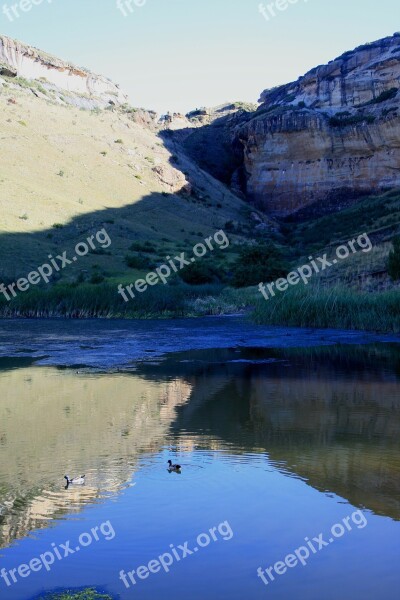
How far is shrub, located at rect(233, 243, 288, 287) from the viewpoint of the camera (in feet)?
154

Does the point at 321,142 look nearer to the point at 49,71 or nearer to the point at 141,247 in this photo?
the point at 141,247

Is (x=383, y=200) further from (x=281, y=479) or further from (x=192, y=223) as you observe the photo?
(x=281, y=479)

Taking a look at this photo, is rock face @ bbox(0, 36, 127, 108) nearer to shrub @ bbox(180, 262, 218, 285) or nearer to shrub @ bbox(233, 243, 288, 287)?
shrub @ bbox(180, 262, 218, 285)

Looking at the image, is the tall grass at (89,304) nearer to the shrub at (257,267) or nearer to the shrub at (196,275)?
the shrub at (257,267)

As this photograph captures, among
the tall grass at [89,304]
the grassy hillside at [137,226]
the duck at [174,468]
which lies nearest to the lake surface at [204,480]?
the duck at [174,468]

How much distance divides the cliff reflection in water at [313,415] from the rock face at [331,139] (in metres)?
64.9

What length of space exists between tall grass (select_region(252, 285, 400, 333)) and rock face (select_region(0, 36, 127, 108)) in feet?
223

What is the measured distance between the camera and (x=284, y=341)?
2717cm

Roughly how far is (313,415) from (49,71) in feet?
319

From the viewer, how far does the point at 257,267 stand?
1864 inches

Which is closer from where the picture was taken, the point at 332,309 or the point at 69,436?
the point at 69,436

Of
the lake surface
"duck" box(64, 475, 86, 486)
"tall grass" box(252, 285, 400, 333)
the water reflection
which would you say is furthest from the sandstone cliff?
"duck" box(64, 475, 86, 486)

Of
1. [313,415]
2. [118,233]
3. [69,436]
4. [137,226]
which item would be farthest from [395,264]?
[137,226]

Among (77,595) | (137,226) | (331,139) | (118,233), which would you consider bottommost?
(77,595)
